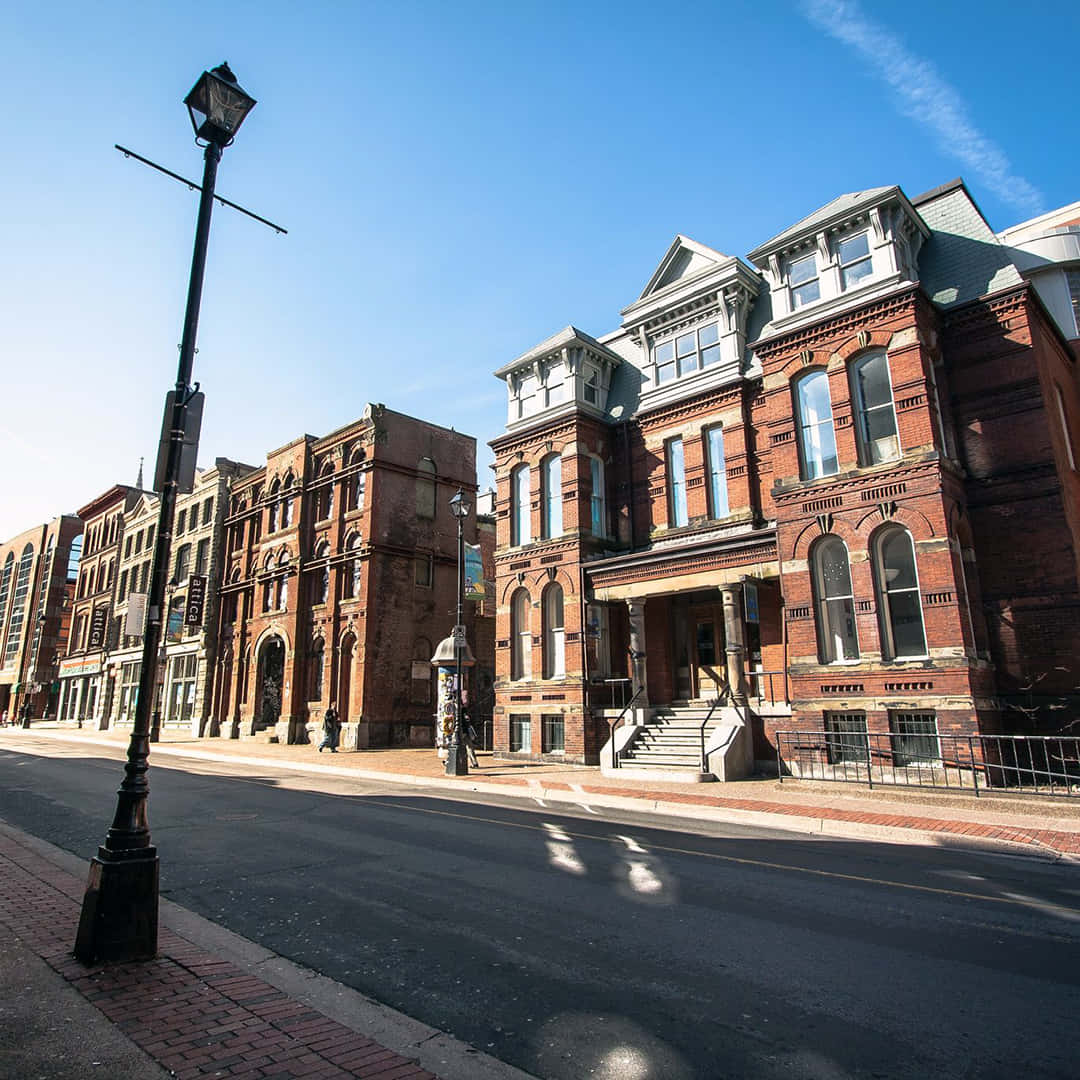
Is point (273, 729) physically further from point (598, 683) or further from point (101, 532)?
point (101, 532)

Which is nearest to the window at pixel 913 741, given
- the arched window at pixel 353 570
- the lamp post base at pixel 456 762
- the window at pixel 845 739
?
the window at pixel 845 739

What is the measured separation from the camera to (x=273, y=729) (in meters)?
35.7

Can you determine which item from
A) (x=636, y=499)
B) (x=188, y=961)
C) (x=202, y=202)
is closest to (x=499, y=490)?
(x=636, y=499)

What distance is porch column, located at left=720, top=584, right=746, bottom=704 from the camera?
18.9 m

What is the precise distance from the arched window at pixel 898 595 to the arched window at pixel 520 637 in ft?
37.4

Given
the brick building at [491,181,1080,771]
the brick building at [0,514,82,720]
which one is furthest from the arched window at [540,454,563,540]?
the brick building at [0,514,82,720]

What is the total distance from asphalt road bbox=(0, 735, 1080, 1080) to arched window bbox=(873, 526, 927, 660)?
7393 millimetres

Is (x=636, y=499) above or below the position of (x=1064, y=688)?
above

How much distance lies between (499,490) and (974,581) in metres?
15.5

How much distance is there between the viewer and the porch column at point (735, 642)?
62.0 ft

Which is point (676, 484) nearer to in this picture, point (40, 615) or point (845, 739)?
point (845, 739)

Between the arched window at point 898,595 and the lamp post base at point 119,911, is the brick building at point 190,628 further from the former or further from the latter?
the lamp post base at point 119,911

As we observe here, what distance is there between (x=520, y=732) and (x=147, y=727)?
19514 millimetres

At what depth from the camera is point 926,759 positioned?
1545 cm
